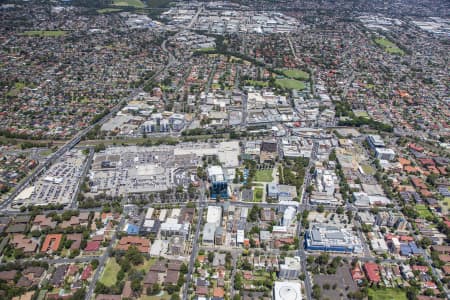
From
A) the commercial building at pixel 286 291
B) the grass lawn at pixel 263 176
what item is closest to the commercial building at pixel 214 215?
the grass lawn at pixel 263 176

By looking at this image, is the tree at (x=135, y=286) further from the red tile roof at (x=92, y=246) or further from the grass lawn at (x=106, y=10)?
the grass lawn at (x=106, y=10)

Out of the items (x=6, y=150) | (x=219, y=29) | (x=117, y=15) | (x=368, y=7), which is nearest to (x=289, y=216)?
(x=6, y=150)

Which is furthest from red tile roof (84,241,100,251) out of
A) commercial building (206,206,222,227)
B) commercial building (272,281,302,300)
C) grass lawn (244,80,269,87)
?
grass lawn (244,80,269,87)

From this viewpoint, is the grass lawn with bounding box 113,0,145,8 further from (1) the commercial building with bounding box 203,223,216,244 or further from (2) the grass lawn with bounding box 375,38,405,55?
(1) the commercial building with bounding box 203,223,216,244

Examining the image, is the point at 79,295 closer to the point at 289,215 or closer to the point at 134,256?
the point at 134,256

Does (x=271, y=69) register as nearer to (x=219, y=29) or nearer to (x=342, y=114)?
(x=342, y=114)
